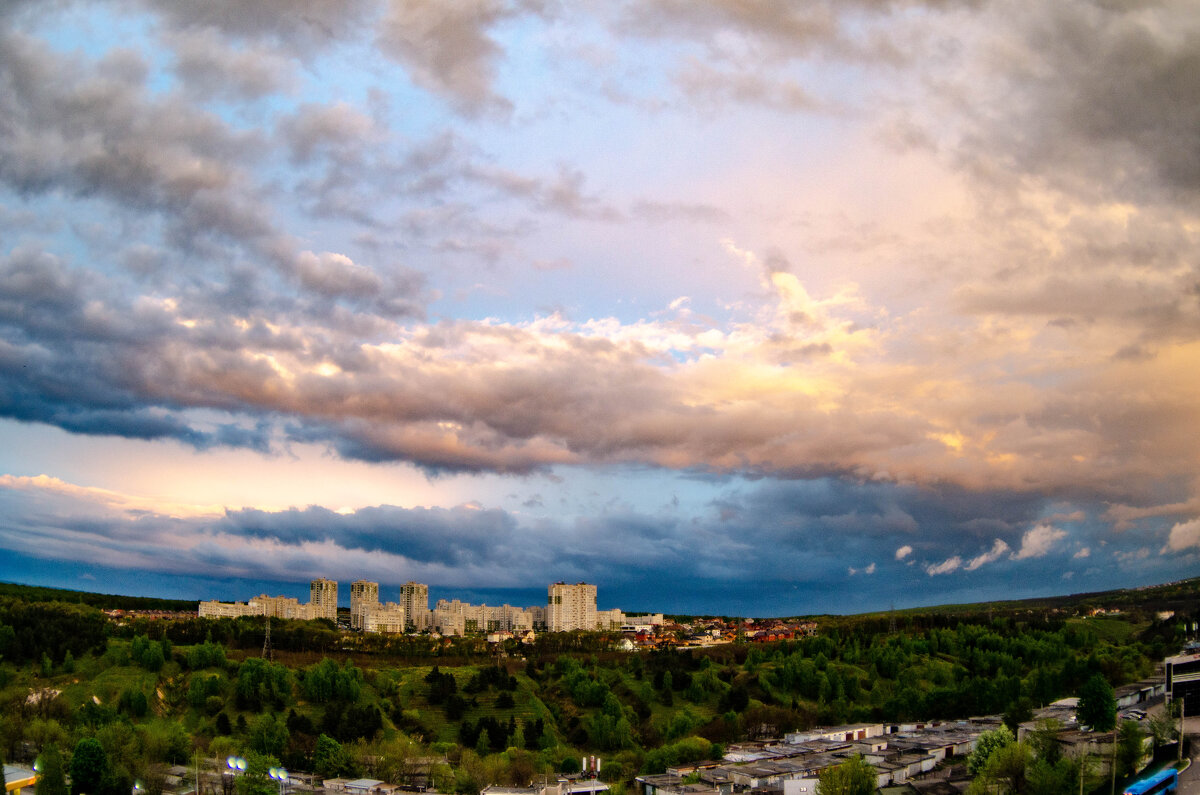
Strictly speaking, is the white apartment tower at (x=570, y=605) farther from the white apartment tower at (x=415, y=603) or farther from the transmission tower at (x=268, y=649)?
the transmission tower at (x=268, y=649)

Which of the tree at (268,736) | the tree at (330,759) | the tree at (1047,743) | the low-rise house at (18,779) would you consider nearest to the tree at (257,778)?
the tree at (330,759)

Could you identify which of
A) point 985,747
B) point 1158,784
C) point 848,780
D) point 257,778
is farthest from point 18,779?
point 1158,784

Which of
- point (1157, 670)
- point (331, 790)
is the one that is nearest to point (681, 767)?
point (331, 790)

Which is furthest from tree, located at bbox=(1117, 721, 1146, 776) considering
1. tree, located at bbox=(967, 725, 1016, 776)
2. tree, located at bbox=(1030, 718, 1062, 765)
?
tree, located at bbox=(967, 725, 1016, 776)

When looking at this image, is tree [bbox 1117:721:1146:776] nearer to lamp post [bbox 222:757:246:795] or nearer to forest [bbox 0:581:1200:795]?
forest [bbox 0:581:1200:795]

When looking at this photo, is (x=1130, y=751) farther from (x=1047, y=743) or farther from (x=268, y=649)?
(x=268, y=649)

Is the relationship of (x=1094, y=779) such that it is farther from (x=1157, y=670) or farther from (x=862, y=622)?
(x=862, y=622)
